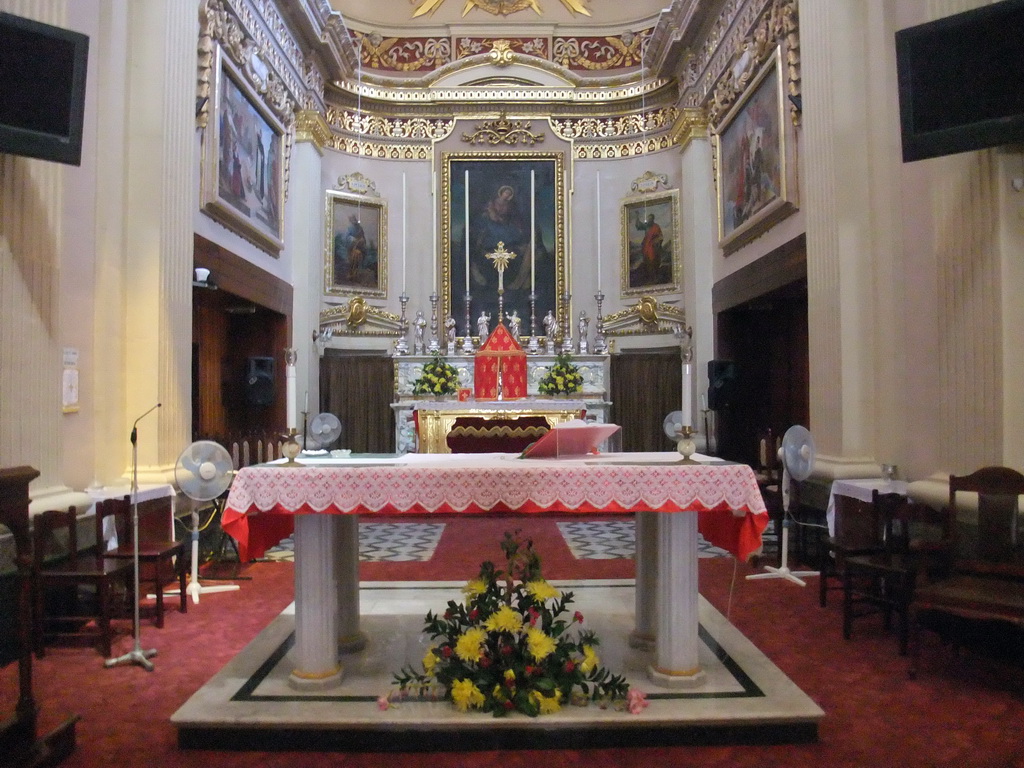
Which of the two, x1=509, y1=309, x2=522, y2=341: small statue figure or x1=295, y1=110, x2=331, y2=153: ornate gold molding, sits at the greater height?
x1=295, y1=110, x2=331, y2=153: ornate gold molding

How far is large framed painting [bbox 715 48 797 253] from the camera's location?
7867 millimetres

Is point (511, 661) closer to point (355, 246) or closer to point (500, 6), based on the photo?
point (355, 246)

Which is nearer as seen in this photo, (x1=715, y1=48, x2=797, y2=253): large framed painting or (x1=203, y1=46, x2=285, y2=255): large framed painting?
(x1=203, y1=46, x2=285, y2=255): large framed painting

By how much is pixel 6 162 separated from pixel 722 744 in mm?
5154

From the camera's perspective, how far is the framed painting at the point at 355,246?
41.1 feet

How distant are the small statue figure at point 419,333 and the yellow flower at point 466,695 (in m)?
9.18

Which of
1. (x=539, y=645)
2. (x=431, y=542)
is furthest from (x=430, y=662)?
(x=431, y=542)

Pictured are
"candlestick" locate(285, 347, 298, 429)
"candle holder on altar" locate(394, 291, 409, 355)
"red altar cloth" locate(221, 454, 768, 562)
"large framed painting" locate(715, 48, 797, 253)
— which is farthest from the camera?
"candle holder on altar" locate(394, 291, 409, 355)

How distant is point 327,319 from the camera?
1243cm

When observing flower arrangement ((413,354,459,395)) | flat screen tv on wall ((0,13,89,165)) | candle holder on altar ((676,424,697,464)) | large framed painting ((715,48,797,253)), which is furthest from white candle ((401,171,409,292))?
candle holder on altar ((676,424,697,464))

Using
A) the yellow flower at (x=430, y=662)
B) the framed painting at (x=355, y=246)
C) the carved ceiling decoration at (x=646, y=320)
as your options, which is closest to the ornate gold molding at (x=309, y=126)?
the framed painting at (x=355, y=246)

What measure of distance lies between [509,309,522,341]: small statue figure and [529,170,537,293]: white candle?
1.88 ft

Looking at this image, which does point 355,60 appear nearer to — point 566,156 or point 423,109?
point 423,109

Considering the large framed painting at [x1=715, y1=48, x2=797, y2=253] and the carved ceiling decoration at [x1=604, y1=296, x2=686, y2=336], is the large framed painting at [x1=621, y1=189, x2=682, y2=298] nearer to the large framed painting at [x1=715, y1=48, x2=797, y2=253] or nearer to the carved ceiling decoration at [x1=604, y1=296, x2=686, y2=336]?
the carved ceiling decoration at [x1=604, y1=296, x2=686, y2=336]
